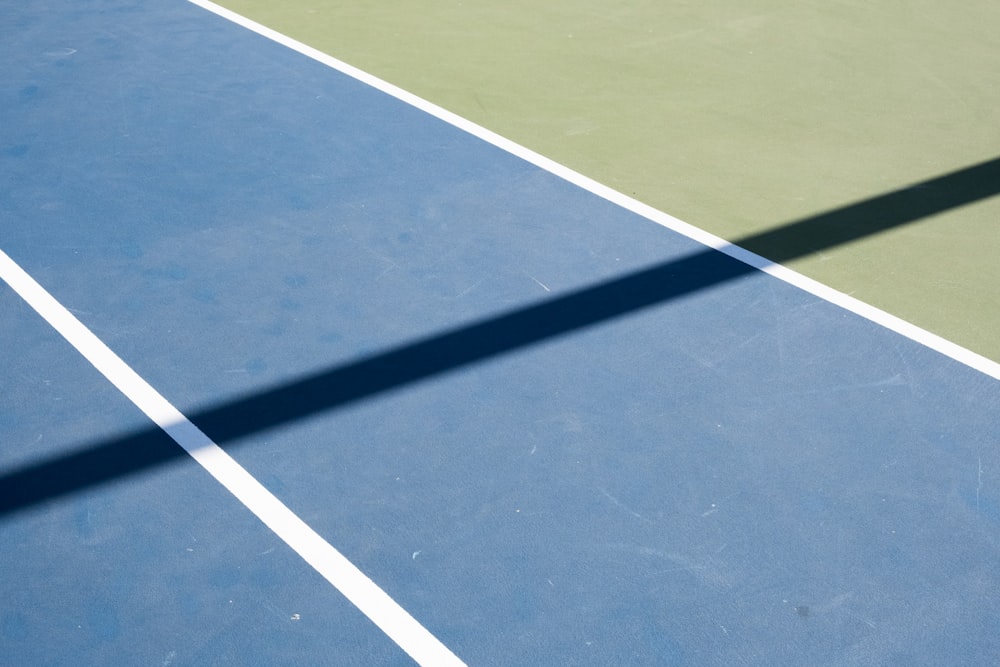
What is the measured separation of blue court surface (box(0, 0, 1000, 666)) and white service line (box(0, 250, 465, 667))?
0.05 meters

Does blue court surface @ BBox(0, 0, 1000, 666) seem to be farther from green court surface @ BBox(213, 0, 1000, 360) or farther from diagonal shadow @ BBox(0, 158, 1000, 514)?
green court surface @ BBox(213, 0, 1000, 360)

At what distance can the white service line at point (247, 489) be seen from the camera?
425 cm

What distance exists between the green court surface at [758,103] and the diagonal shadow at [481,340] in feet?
0.20

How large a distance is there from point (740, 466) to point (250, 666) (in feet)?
7.64

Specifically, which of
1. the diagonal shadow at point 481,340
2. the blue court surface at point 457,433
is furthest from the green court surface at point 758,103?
the blue court surface at point 457,433

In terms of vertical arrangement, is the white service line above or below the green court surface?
below

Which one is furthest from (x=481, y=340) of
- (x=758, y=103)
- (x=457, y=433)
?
(x=758, y=103)

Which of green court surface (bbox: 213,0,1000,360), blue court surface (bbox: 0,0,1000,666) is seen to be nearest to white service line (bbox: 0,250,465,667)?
blue court surface (bbox: 0,0,1000,666)

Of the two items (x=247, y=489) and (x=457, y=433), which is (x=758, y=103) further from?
(x=247, y=489)

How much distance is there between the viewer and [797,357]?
18.8ft

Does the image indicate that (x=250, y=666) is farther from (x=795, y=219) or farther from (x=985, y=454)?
(x=795, y=219)

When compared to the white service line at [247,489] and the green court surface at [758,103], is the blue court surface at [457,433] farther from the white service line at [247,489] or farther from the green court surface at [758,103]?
the green court surface at [758,103]

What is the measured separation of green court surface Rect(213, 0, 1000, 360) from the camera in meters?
6.66

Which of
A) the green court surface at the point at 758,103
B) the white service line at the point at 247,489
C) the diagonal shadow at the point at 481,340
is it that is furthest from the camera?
the green court surface at the point at 758,103
